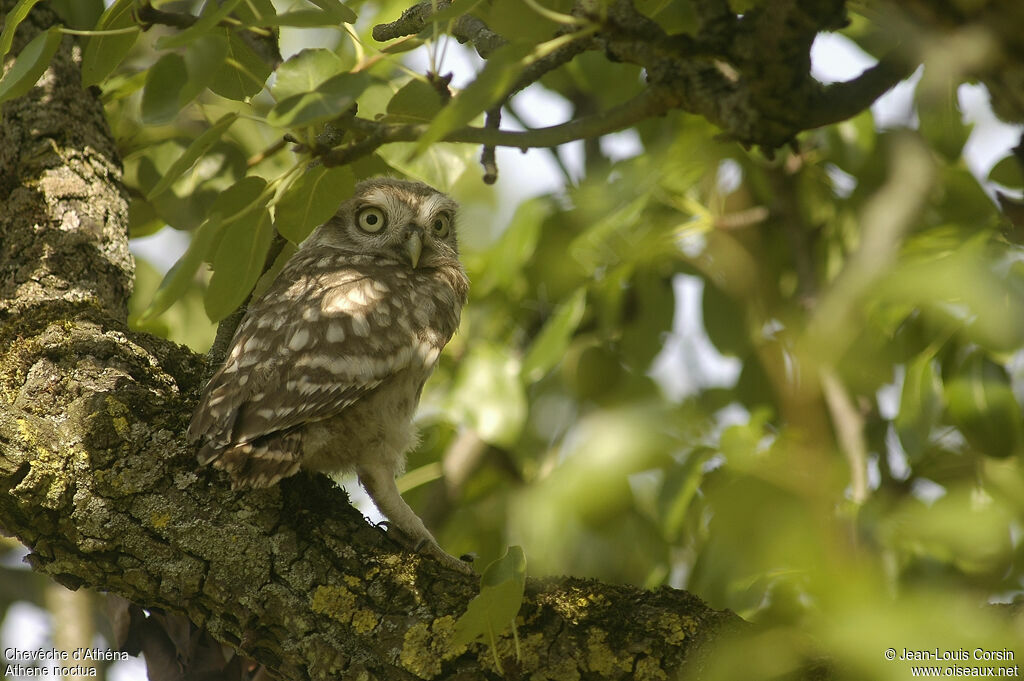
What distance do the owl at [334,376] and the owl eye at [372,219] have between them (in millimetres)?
238

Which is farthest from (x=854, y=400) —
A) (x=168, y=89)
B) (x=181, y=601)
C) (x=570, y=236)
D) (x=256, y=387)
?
(x=168, y=89)

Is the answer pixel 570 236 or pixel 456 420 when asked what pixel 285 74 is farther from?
pixel 570 236

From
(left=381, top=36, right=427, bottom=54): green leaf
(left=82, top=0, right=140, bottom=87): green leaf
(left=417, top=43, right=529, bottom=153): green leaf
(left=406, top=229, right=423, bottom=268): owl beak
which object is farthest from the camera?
(left=406, top=229, right=423, bottom=268): owl beak

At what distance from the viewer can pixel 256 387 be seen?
96.6 inches

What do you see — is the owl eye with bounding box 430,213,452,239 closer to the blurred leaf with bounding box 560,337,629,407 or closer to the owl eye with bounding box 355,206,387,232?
the owl eye with bounding box 355,206,387,232

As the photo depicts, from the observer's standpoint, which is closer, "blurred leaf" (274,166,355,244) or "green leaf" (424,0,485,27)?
"green leaf" (424,0,485,27)

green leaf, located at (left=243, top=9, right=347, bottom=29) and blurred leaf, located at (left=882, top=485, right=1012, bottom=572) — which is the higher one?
green leaf, located at (left=243, top=9, right=347, bottom=29)

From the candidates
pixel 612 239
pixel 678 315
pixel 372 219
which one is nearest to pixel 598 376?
pixel 678 315

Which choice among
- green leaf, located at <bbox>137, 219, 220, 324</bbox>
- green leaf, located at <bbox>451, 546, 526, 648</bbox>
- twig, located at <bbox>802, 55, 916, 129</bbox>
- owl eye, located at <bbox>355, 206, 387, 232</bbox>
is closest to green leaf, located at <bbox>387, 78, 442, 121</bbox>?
green leaf, located at <bbox>137, 219, 220, 324</bbox>

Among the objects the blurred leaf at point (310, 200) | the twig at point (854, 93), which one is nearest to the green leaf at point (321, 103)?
the blurred leaf at point (310, 200)

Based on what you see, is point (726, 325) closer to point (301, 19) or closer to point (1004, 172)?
point (1004, 172)

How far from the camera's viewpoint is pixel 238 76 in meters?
1.92

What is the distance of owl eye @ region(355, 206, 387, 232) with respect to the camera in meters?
3.59

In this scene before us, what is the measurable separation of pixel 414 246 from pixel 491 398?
0.60m
